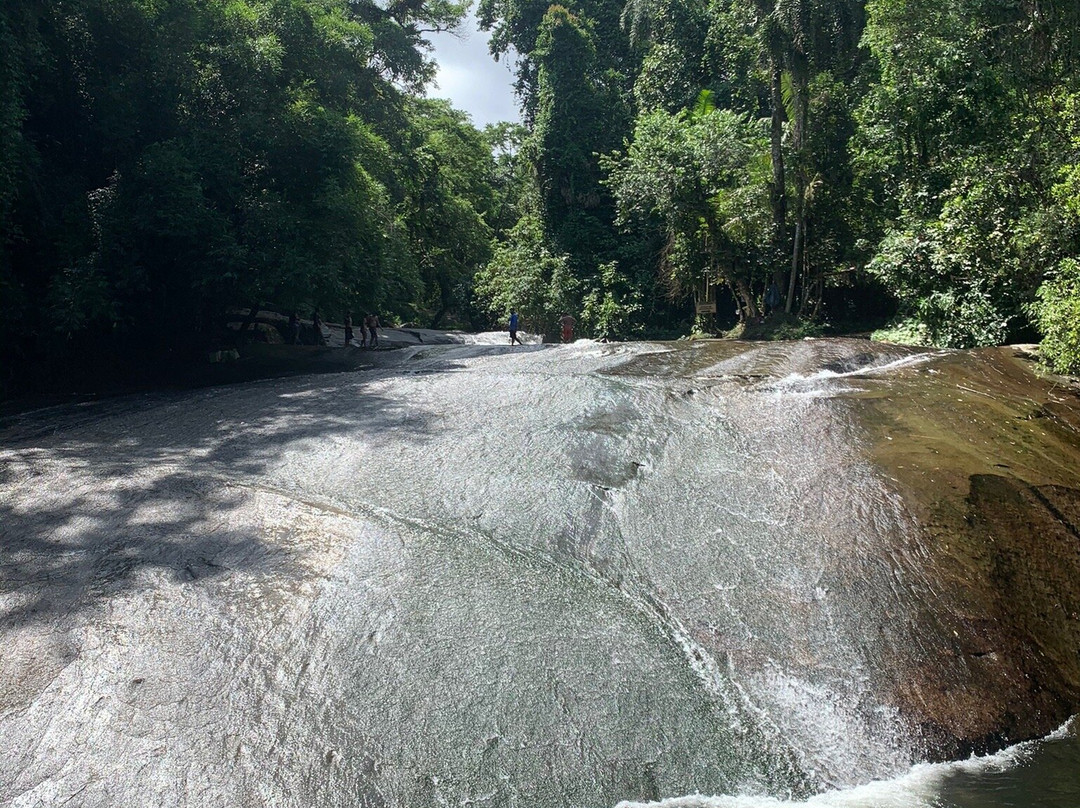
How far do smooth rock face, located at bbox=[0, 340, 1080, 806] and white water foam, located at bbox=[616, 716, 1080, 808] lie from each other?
0.09m

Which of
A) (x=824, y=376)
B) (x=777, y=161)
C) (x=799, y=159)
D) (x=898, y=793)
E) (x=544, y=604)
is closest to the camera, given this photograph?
(x=898, y=793)

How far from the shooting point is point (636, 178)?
75.3ft

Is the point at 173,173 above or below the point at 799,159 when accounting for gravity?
below

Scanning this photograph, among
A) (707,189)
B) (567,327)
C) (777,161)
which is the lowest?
(567,327)

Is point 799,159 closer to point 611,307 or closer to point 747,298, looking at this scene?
point 747,298

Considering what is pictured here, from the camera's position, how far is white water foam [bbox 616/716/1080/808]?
4340 millimetres

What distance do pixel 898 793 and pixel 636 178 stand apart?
20.6m

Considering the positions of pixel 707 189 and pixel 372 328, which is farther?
pixel 707 189

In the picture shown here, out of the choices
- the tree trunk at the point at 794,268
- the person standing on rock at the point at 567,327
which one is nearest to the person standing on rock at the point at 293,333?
the person standing on rock at the point at 567,327

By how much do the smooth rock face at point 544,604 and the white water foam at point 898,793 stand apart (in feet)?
0.30

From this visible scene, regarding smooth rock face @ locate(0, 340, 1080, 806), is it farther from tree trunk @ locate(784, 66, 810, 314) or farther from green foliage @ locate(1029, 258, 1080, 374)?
tree trunk @ locate(784, 66, 810, 314)

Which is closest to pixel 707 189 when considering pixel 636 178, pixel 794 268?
pixel 636 178

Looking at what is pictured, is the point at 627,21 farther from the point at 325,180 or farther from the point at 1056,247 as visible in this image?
the point at 1056,247

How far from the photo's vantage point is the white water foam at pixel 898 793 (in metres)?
4.34
